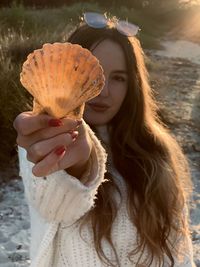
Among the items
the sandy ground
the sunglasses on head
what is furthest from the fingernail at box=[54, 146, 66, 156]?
the sandy ground

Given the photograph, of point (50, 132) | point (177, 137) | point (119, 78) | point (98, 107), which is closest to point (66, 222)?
point (98, 107)

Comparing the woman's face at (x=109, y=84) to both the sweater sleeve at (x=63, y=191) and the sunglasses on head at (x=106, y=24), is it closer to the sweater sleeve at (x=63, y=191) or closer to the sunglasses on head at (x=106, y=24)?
the sunglasses on head at (x=106, y=24)

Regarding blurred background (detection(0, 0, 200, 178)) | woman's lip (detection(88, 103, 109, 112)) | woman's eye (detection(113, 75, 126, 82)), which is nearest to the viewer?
woman's lip (detection(88, 103, 109, 112))

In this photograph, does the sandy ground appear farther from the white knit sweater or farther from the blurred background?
the white knit sweater

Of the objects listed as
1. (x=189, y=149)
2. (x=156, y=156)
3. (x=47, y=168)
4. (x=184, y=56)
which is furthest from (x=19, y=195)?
(x=184, y=56)

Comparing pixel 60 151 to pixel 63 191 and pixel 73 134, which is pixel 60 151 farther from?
pixel 63 191

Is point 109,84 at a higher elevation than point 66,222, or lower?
higher
